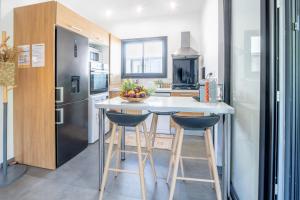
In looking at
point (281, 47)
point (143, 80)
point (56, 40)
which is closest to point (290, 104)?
point (281, 47)

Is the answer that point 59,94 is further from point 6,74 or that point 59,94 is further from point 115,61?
point 115,61

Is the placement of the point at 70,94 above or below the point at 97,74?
below

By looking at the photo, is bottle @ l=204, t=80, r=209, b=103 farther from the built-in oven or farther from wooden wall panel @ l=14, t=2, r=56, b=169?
the built-in oven

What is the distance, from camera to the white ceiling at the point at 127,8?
3973 mm

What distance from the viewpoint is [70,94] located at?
2.87 m

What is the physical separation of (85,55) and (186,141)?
98.7 inches

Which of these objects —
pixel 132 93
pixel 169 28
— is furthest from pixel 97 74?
pixel 169 28

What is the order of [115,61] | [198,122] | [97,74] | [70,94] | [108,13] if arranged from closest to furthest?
1. [198,122]
2. [70,94]
3. [97,74]
4. [108,13]
5. [115,61]

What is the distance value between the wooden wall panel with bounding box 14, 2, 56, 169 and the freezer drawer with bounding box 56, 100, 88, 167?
9 cm

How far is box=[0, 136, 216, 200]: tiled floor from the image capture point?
203 cm

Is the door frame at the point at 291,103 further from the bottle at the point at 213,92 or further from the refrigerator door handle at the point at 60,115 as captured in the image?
the refrigerator door handle at the point at 60,115

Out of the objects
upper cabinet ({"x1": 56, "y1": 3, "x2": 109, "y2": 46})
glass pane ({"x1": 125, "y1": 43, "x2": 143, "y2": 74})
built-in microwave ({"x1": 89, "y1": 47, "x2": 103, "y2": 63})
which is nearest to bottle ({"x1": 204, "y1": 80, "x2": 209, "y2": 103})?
upper cabinet ({"x1": 56, "y1": 3, "x2": 109, "y2": 46})

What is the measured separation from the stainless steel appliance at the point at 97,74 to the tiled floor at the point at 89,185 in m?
1.42

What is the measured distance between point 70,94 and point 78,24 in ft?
3.72
